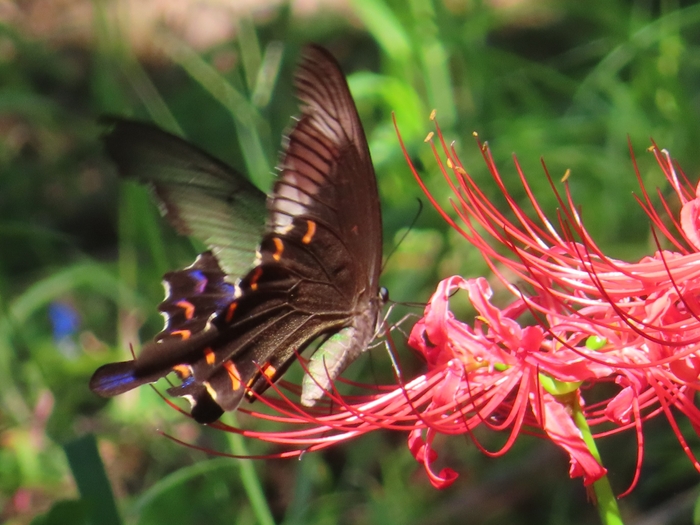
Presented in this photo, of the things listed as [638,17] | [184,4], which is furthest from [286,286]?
[184,4]

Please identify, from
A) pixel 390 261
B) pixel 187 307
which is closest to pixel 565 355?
pixel 187 307

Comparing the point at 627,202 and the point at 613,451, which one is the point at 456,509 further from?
the point at 627,202

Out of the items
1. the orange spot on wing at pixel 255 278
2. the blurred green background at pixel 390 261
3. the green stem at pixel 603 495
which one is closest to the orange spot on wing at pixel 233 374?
the orange spot on wing at pixel 255 278

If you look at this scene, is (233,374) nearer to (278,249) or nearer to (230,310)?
(230,310)

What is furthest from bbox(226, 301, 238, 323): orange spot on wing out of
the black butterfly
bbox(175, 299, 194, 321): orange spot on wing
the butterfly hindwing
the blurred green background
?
the blurred green background

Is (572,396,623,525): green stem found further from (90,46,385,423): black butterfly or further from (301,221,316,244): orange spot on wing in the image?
(301,221,316,244): orange spot on wing
